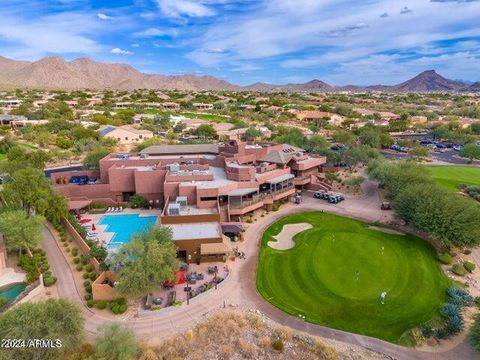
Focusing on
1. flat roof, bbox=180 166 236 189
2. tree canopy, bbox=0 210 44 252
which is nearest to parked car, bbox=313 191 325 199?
flat roof, bbox=180 166 236 189

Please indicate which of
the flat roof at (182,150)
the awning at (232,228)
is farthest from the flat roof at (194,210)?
the flat roof at (182,150)

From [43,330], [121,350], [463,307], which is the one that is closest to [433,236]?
[463,307]

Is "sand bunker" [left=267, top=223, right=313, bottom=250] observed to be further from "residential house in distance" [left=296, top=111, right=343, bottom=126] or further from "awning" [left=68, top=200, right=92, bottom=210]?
"residential house in distance" [left=296, top=111, right=343, bottom=126]

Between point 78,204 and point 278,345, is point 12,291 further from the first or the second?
point 278,345

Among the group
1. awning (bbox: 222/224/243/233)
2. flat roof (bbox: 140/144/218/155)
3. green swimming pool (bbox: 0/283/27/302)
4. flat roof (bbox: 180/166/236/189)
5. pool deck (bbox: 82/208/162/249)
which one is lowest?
green swimming pool (bbox: 0/283/27/302)

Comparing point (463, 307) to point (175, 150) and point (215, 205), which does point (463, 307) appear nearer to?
point (215, 205)

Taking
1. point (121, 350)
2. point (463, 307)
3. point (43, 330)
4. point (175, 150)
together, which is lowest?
point (463, 307)
